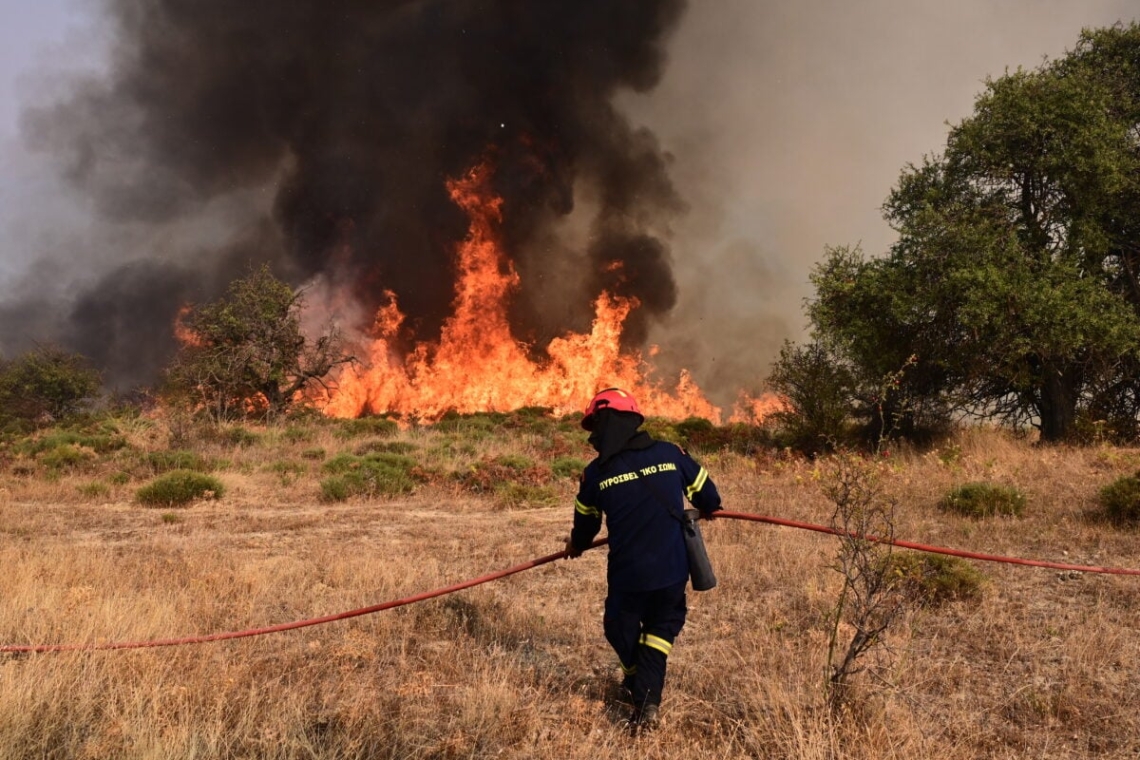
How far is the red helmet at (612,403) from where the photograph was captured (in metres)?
4.15

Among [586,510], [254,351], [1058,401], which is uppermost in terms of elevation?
[254,351]

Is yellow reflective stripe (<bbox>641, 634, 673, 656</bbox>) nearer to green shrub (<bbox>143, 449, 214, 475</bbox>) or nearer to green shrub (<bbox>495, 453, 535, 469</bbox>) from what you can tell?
green shrub (<bbox>495, 453, 535, 469</bbox>)

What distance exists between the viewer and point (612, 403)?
4.16m

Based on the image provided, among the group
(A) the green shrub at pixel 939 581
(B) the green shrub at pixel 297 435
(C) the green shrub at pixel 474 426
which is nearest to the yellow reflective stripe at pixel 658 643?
(A) the green shrub at pixel 939 581

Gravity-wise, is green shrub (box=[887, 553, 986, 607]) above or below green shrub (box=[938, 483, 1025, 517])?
below

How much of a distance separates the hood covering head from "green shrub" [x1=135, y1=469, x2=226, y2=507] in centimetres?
1121

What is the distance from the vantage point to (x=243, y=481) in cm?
1407

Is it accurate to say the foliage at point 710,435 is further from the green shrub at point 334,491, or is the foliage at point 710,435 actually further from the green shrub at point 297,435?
the green shrub at point 297,435

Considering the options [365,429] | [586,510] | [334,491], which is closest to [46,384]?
[365,429]

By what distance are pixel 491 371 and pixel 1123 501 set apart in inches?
1237

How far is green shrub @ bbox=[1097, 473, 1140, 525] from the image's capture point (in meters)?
8.06

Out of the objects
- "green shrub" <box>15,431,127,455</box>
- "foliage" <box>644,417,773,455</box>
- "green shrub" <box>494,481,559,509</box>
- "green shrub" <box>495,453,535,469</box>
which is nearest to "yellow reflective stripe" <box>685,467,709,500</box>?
"green shrub" <box>494,481,559,509</box>

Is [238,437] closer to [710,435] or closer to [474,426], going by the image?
[474,426]

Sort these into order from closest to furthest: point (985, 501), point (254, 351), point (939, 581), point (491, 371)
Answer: point (939, 581) < point (985, 501) < point (254, 351) < point (491, 371)
